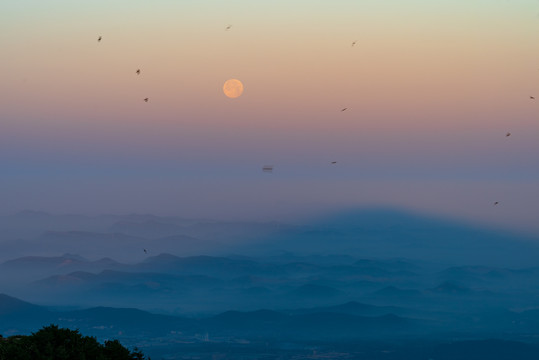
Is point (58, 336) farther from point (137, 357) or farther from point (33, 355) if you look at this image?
point (137, 357)

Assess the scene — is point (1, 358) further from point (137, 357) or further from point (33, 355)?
point (137, 357)

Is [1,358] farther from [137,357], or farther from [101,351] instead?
[137,357]

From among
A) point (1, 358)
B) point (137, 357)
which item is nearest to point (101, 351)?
point (137, 357)

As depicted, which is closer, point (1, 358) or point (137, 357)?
point (1, 358)

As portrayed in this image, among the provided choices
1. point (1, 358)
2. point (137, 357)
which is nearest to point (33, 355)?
point (1, 358)

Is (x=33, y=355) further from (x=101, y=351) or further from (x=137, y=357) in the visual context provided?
(x=137, y=357)

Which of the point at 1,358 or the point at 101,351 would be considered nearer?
the point at 1,358
